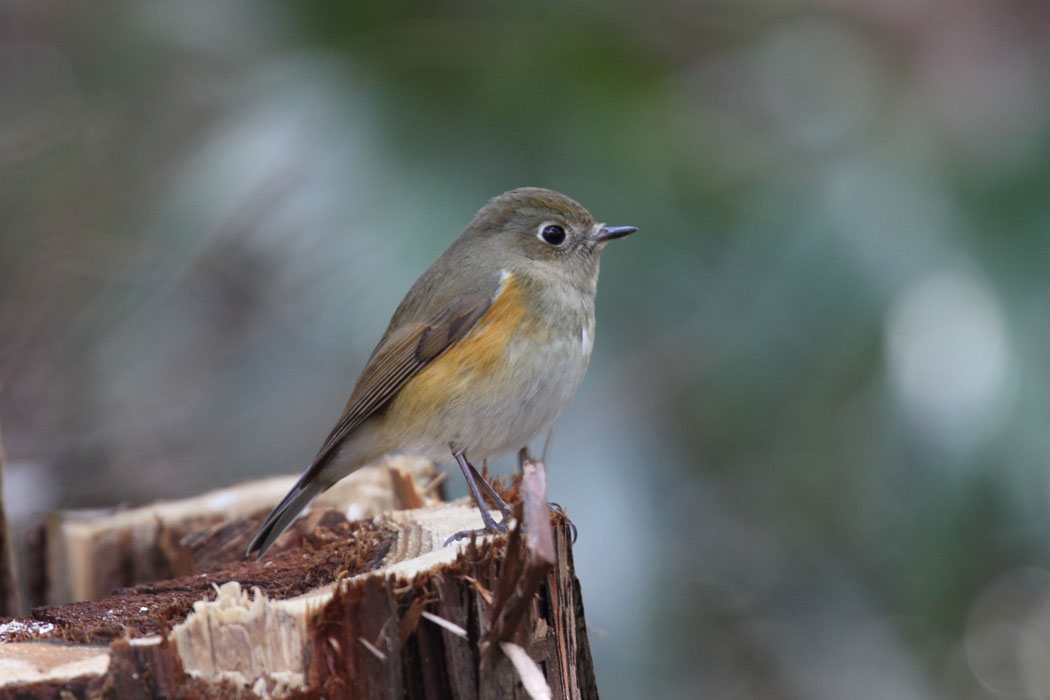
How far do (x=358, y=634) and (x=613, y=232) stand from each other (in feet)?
5.76

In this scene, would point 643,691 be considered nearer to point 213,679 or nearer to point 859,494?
point 859,494

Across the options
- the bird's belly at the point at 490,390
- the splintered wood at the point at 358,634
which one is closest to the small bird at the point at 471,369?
the bird's belly at the point at 490,390

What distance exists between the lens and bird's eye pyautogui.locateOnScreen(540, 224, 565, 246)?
139 inches

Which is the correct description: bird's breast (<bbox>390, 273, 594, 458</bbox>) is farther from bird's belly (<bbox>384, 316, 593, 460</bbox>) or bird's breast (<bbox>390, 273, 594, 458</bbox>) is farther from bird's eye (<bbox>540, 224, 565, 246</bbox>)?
bird's eye (<bbox>540, 224, 565, 246</bbox>)

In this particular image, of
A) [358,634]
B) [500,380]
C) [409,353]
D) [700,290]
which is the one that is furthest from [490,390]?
[700,290]

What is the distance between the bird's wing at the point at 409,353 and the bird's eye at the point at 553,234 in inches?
13.0

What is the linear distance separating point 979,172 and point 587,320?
73.8 inches

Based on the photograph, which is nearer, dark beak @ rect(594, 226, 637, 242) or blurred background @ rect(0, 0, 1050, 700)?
dark beak @ rect(594, 226, 637, 242)

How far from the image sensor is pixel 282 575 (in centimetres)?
266

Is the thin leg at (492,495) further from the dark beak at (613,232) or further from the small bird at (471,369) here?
the dark beak at (613,232)

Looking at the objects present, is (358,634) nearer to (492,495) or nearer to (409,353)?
(492,495)

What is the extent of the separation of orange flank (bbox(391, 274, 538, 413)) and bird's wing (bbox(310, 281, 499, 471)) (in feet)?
0.08

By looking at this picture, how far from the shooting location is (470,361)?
316 centimetres

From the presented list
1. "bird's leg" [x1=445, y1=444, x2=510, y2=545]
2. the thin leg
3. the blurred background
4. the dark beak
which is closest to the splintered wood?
"bird's leg" [x1=445, y1=444, x2=510, y2=545]
